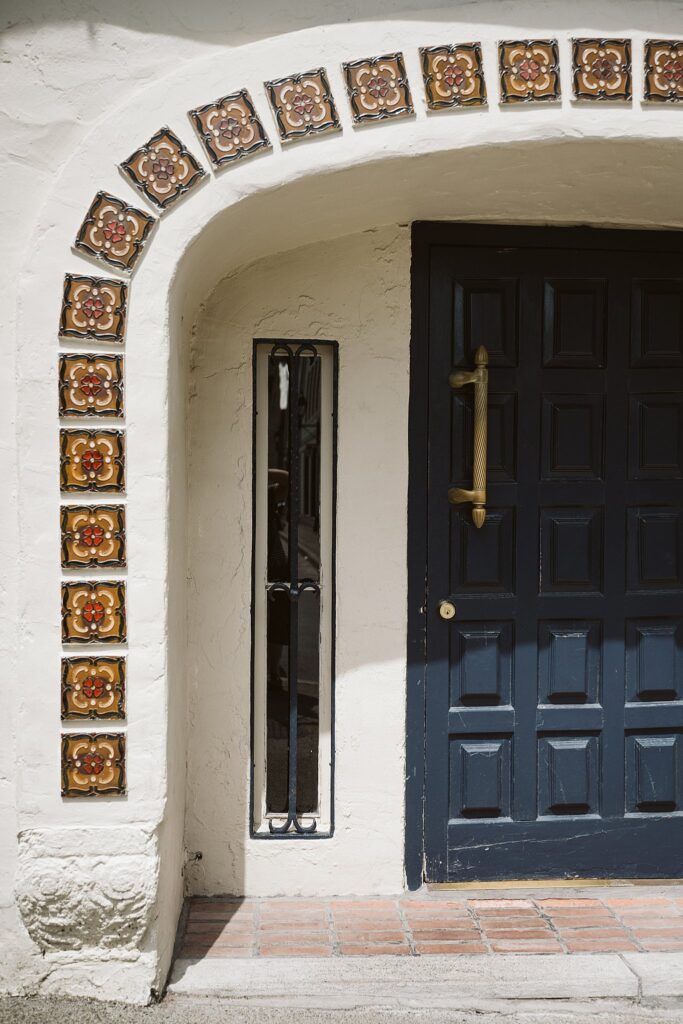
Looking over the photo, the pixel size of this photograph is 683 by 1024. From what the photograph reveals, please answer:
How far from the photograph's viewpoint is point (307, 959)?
3.42 metres

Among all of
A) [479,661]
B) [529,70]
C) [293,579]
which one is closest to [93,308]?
[293,579]

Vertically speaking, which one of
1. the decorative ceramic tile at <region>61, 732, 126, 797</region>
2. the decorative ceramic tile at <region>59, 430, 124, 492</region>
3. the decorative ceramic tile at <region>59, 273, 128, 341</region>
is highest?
the decorative ceramic tile at <region>59, 273, 128, 341</region>

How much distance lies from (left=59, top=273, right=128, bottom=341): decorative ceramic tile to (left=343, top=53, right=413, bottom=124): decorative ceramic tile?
943 mm

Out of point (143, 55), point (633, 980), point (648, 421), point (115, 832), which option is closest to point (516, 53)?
point (143, 55)

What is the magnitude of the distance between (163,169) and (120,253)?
296 millimetres

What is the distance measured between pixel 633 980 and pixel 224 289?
2865mm

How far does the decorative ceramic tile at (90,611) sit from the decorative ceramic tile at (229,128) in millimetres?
1393

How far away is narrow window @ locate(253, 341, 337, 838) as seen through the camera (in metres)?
3.90

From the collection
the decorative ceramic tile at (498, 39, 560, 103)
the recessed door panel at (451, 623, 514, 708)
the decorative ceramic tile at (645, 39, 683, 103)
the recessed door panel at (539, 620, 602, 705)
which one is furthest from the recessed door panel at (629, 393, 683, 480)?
the decorative ceramic tile at (498, 39, 560, 103)

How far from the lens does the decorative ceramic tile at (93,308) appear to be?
308 cm

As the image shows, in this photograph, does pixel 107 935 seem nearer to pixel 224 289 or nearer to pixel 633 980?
pixel 633 980

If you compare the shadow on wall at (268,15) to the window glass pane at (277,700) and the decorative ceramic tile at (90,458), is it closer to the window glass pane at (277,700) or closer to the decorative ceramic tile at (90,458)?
the decorative ceramic tile at (90,458)

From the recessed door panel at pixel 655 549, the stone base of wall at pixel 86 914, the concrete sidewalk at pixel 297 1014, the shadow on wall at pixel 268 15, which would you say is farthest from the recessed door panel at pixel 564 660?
the shadow on wall at pixel 268 15

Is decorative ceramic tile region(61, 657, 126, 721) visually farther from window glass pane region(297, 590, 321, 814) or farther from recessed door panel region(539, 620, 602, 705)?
recessed door panel region(539, 620, 602, 705)
